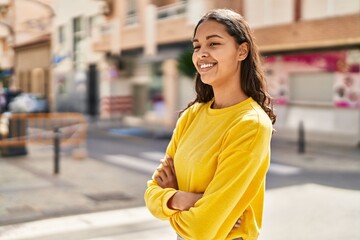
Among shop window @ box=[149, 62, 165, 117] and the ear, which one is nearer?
the ear

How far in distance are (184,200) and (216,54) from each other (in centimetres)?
60

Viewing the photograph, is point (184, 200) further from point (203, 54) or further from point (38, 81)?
point (38, 81)

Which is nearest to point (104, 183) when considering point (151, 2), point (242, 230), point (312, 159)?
point (312, 159)

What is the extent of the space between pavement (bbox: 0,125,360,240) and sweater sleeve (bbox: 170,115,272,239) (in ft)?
12.4

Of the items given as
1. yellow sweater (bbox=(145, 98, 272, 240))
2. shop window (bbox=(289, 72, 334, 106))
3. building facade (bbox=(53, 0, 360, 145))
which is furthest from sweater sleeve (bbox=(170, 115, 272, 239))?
shop window (bbox=(289, 72, 334, 106))

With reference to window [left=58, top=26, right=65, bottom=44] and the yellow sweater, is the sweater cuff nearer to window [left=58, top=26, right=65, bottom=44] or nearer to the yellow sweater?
the yellow sweater

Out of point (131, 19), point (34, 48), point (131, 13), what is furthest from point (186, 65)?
point (34, 48)

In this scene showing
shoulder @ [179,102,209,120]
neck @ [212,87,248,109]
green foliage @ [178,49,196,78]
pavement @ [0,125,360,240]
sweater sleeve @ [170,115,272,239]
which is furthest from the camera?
green foliage @ [178,49,196,78]

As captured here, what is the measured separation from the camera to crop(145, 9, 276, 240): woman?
71.2 inches

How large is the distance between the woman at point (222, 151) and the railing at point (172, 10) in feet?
61.2

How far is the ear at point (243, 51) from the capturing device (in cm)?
196

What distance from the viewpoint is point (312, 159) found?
39.5ft

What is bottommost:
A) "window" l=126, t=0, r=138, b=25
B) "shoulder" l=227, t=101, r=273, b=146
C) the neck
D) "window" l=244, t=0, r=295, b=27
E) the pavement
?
the pavement

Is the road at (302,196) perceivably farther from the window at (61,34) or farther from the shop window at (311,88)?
the window at (61,34)
